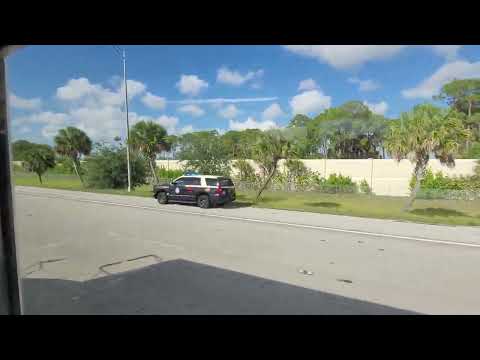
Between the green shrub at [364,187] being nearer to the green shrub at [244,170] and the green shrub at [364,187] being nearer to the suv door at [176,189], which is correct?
the green shrub at [244,170]

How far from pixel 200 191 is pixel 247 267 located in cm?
910

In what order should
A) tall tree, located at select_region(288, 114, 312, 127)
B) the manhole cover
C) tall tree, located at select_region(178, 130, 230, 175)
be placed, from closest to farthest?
the manhole cover → tall tree, located at select_region(178, 130, 230, 175) → tall tree, located at select_region(288, 114, 312, 127)

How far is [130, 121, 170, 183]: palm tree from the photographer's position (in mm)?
24536

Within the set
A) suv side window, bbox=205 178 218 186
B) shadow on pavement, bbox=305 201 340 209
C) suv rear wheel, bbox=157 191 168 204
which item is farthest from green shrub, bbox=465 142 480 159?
suv rear wheel, bbox=157 191 168 204

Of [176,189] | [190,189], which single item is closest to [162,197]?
[176,189]

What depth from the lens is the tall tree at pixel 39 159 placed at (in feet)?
112

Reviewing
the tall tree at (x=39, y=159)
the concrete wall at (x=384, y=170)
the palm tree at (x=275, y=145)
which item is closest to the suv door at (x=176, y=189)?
the palm tree at (x=275, y=145)

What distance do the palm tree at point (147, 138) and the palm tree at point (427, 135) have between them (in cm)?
1800

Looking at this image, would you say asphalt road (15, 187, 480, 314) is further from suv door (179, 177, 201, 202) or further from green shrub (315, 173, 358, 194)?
green shrub (315, 173, 358, 194)

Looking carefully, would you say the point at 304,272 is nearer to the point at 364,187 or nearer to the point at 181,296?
the point at 181,296

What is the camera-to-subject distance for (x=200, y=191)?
591 inches

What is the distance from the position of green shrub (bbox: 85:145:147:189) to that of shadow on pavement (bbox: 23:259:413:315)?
23086mm
